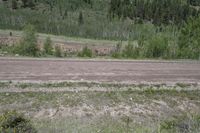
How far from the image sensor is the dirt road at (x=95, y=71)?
76.3ft

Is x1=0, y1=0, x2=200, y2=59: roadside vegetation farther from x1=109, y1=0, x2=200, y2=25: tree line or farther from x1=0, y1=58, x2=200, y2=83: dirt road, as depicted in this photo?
x1=0, y1=58, x2=200, y2=83: dirt road

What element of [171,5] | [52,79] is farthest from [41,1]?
[52,79]

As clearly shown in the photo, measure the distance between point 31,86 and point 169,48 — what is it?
1493 inches

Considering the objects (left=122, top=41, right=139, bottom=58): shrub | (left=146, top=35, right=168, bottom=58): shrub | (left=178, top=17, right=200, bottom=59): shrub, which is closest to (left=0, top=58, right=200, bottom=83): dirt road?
(left=122, top=41, right=139, bottom=58): shrub

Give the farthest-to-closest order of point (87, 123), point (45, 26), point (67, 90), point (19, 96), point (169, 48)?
point (45, 26)
point (169, 48)
point (67, 90)
point (19, 96)
point (87, 123)

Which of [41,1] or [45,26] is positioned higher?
[41,1]

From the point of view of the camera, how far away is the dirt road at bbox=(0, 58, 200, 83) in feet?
76.3

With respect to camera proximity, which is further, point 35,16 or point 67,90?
point 35,16

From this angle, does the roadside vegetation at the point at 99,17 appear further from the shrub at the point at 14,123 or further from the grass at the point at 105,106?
the shrub at the point at 14,123

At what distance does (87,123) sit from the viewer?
16.0 meters

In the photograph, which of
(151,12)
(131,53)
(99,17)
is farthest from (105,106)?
(151,12)

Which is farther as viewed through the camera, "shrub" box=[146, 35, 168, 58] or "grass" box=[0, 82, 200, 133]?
"shrub" box=[146, 35, 168, 58]

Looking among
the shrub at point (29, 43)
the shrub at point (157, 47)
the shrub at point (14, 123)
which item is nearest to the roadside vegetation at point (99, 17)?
the shrub at point (157, 47)

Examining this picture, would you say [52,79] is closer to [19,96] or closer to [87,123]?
[19,96]
